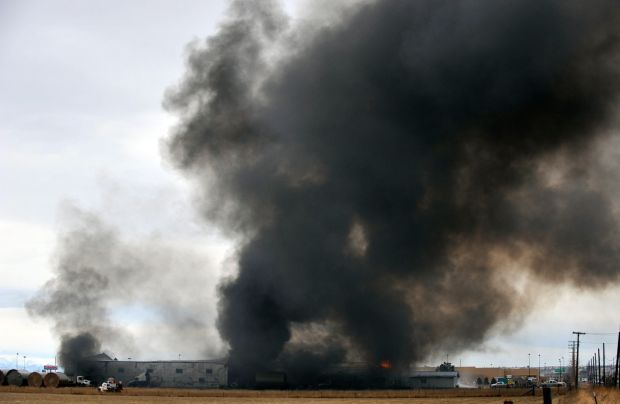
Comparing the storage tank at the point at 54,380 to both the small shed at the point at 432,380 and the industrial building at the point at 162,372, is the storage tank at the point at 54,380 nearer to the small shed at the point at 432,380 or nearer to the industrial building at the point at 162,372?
the industrial building at the point at 162,372

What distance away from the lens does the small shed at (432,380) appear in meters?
117

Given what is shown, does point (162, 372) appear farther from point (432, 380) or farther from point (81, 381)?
point (432, 380)

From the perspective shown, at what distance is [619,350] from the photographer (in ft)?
320

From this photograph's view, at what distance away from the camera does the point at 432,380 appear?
130250mm

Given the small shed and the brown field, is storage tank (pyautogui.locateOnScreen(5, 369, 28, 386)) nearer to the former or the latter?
the brown field

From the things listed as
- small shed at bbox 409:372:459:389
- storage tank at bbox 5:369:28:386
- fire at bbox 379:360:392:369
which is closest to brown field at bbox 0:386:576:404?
storage tank at bbox 5:369:28:386

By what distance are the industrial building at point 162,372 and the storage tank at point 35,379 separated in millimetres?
13036

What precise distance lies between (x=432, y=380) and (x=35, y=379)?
61958mm

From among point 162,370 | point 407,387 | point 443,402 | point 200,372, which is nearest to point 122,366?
point 162,370

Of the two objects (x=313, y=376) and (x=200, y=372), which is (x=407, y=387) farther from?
(x=200, y=372)

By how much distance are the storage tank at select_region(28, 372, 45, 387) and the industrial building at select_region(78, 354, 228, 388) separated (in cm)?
1304

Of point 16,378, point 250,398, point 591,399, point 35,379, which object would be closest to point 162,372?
point 35,379

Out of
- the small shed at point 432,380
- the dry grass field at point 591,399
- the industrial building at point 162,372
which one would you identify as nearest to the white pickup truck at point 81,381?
the industrial building at point 162,372

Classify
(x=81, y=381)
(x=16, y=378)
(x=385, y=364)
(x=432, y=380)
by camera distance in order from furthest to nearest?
(x=432, y=380) < (x=81, y=381) < (x=385, y=364) < (x=16, y=378)
